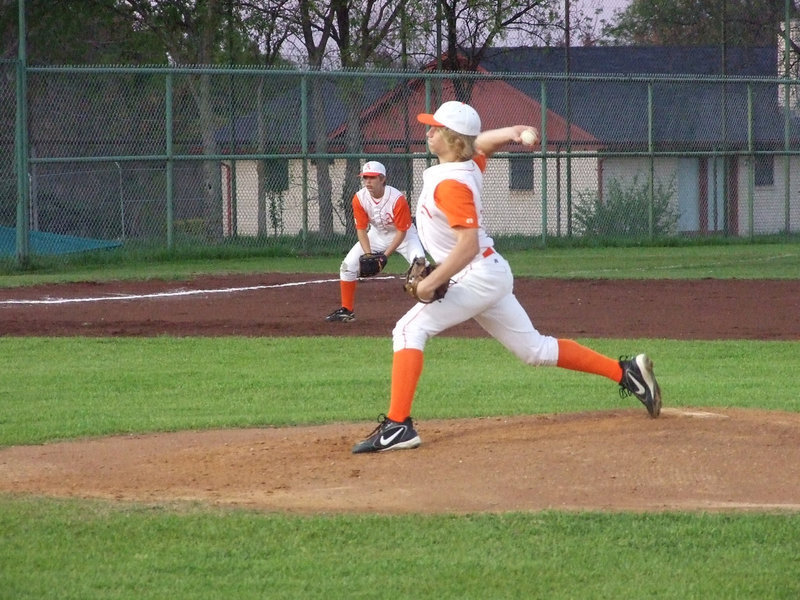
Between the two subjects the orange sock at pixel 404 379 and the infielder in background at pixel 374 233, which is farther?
the infielder in background at pixel 374 233

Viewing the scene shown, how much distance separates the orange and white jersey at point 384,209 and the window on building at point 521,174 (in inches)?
439

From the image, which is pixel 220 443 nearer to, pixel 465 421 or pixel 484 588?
pixel 465 421

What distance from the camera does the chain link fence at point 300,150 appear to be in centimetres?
1838

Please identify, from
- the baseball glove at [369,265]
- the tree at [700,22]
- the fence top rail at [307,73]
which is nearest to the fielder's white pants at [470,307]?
the baseball glove at [369,265]

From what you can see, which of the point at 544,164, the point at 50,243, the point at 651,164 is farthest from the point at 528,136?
the point at 651,164

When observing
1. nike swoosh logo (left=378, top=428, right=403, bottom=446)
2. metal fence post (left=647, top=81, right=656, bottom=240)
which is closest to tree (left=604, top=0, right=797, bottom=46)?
metal fence post (left=647, top=81, right=656, bottom=240)

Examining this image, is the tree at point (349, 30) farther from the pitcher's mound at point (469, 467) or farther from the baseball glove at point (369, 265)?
the pitcher's mound at point (469, 467)

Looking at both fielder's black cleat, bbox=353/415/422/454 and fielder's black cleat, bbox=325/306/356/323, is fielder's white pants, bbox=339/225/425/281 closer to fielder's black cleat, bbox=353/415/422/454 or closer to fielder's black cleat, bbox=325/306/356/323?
fielder's black cleat, bbox=325/306/356/323

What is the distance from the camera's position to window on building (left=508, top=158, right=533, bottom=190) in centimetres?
2411

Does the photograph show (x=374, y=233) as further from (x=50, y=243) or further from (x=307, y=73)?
(x=307, y=73)

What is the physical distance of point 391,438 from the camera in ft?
20.4

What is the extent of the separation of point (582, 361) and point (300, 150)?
1428cm

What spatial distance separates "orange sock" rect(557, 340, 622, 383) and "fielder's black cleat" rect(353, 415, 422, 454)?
36.9 inches

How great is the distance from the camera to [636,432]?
641 centimetres
